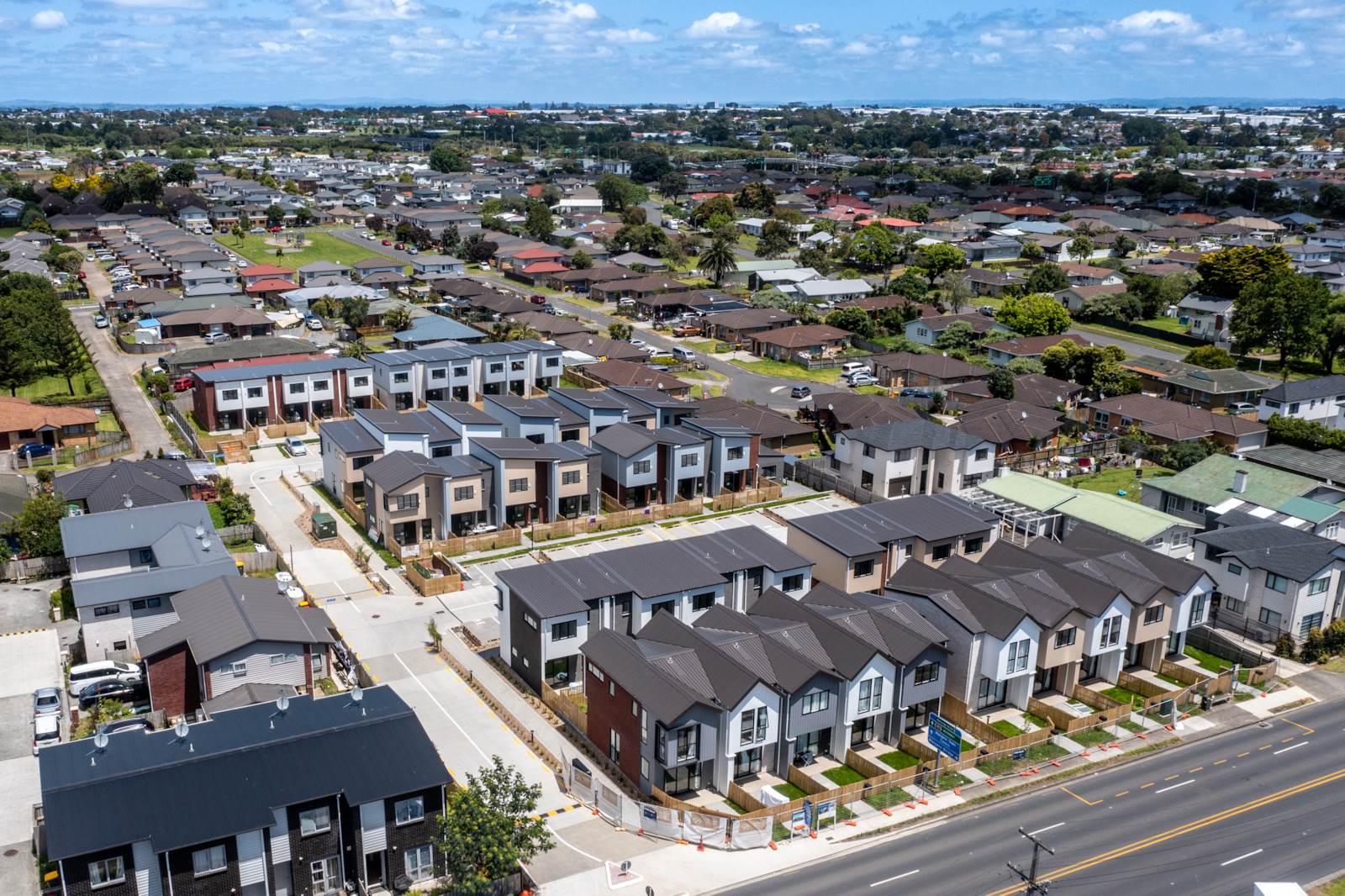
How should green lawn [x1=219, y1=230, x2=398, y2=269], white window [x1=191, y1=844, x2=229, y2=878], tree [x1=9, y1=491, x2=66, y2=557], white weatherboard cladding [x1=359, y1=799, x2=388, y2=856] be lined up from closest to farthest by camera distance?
white window [x1=191, y1=844, x2=229, y2=878] → white weatherboard cladding [x1=359, y1=799, x2=388, y2=856] → tree [x1=9, y1=491, x2=66, y2=557] → green lawn [x1=219, y1=230, x2=398, y2=269]

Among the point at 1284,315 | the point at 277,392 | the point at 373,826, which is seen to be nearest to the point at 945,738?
the point at 373,826

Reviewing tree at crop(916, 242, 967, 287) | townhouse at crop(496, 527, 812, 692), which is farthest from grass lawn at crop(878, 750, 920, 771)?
tree at crop(916, 242, 967, 287)

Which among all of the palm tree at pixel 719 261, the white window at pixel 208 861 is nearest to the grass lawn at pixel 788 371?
the palm tree at pixel 719 261

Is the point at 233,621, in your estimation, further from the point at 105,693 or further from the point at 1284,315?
the point at 1284,315

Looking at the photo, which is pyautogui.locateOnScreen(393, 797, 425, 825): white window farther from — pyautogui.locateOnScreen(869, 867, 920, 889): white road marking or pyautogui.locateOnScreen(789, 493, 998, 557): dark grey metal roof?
pyautogui.locateOnScreen(789, 493, 998, 557): dark grey metal roof

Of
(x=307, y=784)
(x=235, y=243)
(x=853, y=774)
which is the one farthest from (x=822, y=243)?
(x=307, y=784)

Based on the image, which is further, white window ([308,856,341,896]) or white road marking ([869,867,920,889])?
white road marking ([869,867,920,889])
